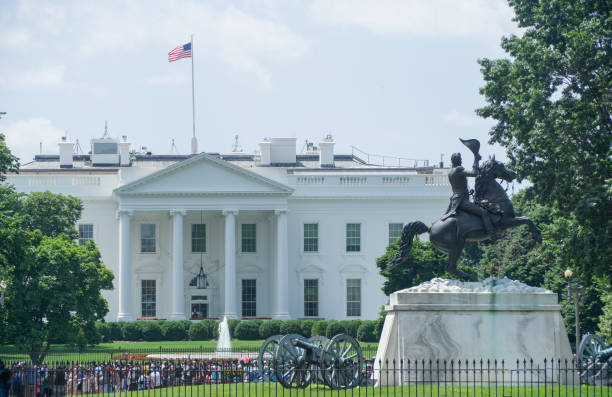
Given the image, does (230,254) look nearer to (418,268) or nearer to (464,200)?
(418,268)

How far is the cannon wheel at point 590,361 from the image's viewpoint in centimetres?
2155

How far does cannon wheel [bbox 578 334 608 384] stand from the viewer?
70.7 ft

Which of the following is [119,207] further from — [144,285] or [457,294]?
[457,294]

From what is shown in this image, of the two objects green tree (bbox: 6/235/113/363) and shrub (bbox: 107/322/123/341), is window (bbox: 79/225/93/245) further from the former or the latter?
green tree (bbox: 6/235/113/363)

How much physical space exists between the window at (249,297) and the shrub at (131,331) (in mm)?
10849

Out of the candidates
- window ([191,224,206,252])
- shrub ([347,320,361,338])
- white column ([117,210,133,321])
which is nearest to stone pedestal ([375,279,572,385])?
shrub ([347,320,361,338])

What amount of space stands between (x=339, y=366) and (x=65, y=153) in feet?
201

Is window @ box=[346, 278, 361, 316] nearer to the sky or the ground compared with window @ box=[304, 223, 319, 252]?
nearer to the ground

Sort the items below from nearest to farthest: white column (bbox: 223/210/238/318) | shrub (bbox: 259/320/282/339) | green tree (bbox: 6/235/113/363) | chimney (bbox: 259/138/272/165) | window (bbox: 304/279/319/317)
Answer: green tree (bbox: 6/235/113/363) < shrub (bbox: 259/320/282/339) < white column (bbox: 223/210/238/318) < window (bbox: 304/279/319/317) < chimney (bbox: 259/138/272/165)

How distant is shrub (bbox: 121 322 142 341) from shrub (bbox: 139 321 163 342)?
0.35m

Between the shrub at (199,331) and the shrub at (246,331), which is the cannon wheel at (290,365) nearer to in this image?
the shrub at (199,331)

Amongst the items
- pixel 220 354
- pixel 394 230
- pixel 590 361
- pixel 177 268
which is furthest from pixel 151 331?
pixel 590 361

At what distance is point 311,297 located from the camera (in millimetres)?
71688

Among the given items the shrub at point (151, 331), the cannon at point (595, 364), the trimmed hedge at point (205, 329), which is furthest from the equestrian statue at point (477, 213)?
the shrub at point (151, 331)
